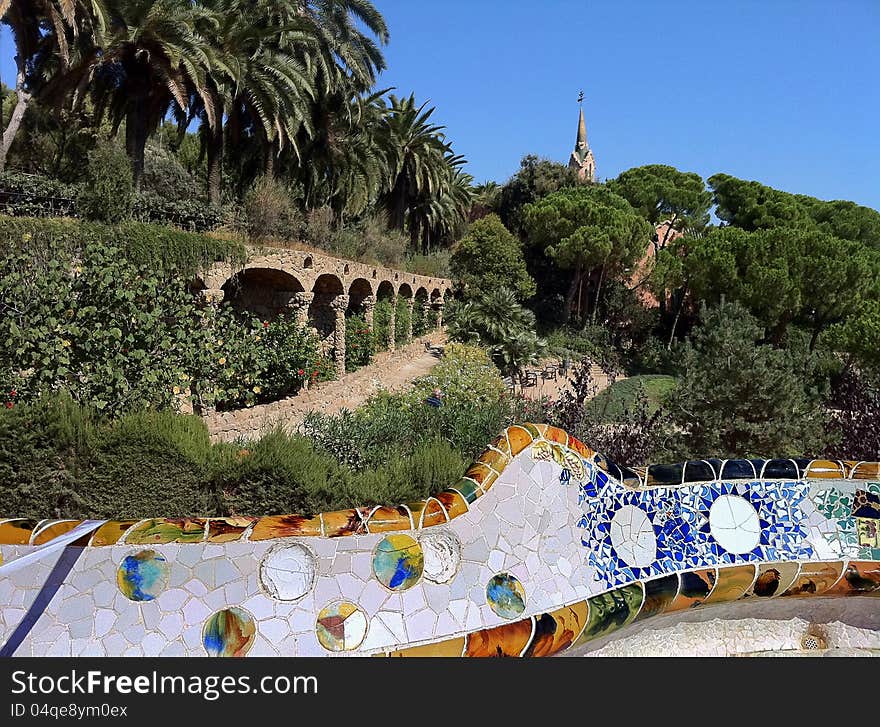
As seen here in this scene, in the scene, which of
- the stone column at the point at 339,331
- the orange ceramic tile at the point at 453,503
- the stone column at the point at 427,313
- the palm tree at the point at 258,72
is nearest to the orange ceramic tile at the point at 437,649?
the orange ceramic tile at the point at 453,503

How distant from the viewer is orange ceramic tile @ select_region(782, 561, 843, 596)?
115 inches

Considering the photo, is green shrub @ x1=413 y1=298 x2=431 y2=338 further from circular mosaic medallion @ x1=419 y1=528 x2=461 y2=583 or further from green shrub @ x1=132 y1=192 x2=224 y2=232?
circular mosaic medallion @ x1=419 y1=528 x2=461 y2=583

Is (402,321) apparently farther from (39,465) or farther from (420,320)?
(39,465)

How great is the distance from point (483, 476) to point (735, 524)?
138 cm

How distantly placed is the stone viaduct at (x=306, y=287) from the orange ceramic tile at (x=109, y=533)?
7.72 meters

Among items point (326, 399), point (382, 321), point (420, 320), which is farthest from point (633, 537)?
point (420, 320)

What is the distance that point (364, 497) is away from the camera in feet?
10.8

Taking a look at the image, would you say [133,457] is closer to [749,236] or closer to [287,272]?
[287,272]

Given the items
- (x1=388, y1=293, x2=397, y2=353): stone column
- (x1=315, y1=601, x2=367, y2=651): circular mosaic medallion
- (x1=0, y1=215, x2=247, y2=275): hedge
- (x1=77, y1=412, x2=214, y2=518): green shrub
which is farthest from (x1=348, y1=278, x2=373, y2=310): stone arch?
(x1=315, y1=601, x2=367, y2=651): circular mosaic medallion

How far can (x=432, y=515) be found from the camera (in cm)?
273

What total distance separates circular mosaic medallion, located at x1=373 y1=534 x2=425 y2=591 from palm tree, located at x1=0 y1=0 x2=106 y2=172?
1376 centimetres

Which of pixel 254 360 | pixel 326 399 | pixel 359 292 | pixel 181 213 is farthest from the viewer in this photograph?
pixel 359 292

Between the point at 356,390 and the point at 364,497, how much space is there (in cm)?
732

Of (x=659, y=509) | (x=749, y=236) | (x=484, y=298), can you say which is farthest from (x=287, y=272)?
(x=749, y=236)
